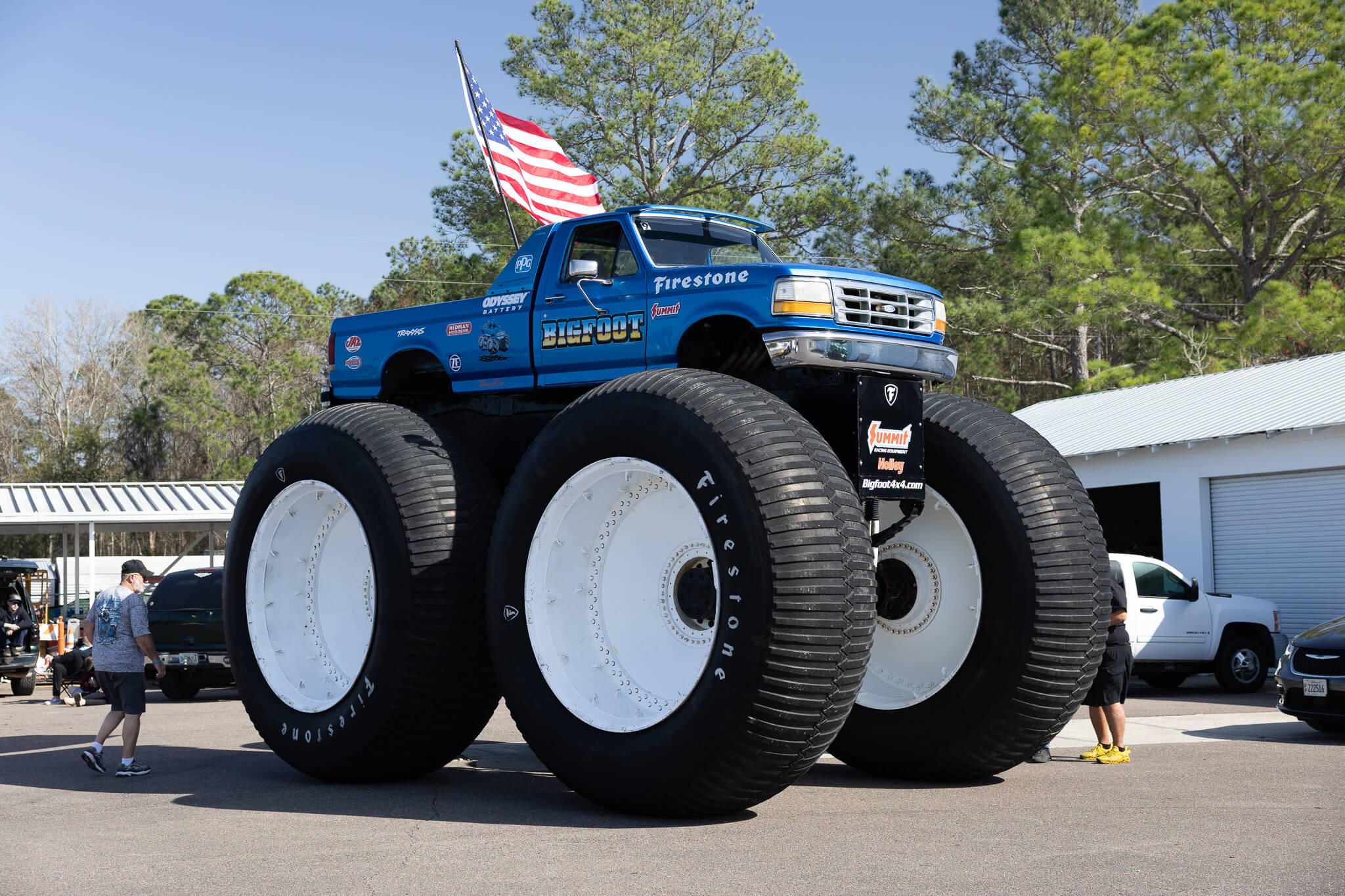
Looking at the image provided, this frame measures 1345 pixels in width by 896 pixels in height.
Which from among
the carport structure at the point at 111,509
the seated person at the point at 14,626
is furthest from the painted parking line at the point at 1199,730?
the carport structure at the point at 111,509

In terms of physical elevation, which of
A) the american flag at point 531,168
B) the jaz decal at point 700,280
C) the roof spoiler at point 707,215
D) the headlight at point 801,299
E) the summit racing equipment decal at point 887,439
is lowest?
the summit racing equipment decal at point 887,439

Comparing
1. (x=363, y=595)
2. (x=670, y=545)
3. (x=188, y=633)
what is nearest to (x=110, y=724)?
(x=363, y=595)

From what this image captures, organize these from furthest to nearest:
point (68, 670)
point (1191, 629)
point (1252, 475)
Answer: point (1252, 475) → point (68, 670) → point (1191, 629)

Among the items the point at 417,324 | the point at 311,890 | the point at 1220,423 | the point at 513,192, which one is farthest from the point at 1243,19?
the point at 311,890

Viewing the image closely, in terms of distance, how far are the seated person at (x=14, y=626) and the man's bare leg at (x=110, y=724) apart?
11.0m

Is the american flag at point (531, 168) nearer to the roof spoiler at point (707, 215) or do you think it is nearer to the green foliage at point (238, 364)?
the roof spoiler at point (707, 215)

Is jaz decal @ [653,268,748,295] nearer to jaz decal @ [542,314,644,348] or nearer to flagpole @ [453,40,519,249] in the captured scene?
jaz decal @ [542,314,644,348]

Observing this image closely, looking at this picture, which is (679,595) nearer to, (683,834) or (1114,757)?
(683,834)

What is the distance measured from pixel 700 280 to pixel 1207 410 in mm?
16377

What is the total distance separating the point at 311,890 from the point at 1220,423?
18.1 m

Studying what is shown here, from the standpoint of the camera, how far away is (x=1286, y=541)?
1945 centimetres

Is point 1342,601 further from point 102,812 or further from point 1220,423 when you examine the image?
point 102,812

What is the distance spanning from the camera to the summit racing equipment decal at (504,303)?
9.42 m

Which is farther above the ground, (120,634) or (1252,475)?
(1252,475)
